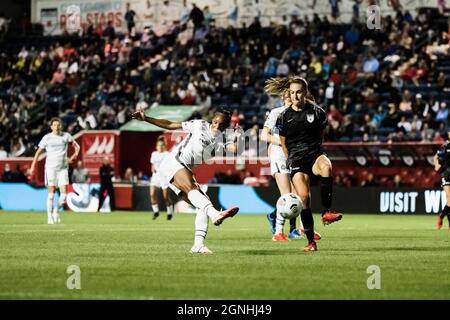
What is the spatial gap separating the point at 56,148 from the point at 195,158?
11.2 meters

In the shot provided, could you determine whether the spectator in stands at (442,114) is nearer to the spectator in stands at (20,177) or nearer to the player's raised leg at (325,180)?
the spectator in stands at (20,177)

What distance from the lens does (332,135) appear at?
126 feet

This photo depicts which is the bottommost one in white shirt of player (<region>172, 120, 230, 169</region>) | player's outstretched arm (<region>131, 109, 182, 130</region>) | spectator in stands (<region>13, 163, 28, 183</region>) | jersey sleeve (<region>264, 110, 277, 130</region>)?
spectator in stands (<region>13, 163, 28, 183</region>)

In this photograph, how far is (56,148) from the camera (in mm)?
26797

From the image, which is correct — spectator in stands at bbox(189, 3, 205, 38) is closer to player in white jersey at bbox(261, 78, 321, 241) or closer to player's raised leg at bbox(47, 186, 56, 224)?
player's raised leg at bbox(47, 186, 56, 224)

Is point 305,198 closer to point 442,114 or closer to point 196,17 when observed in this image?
point 442,114

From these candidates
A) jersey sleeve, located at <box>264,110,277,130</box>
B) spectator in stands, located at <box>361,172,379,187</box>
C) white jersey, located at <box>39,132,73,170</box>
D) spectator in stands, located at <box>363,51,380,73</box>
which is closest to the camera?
jersey sleeve, located at <box>264,110,277,130</box>

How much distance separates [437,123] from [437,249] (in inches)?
809

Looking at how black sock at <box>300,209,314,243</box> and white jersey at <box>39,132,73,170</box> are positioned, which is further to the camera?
white jersey at <box>39,132,73,170</box>

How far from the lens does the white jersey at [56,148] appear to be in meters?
26.7

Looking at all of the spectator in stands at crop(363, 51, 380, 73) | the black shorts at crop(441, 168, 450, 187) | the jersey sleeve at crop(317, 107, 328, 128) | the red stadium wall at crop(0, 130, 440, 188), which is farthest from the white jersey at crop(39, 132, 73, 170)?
the spectator in stands at crop(363, 51, 380, 73)

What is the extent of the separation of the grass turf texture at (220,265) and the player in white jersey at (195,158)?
504mm

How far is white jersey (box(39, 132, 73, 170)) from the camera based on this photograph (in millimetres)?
26688
